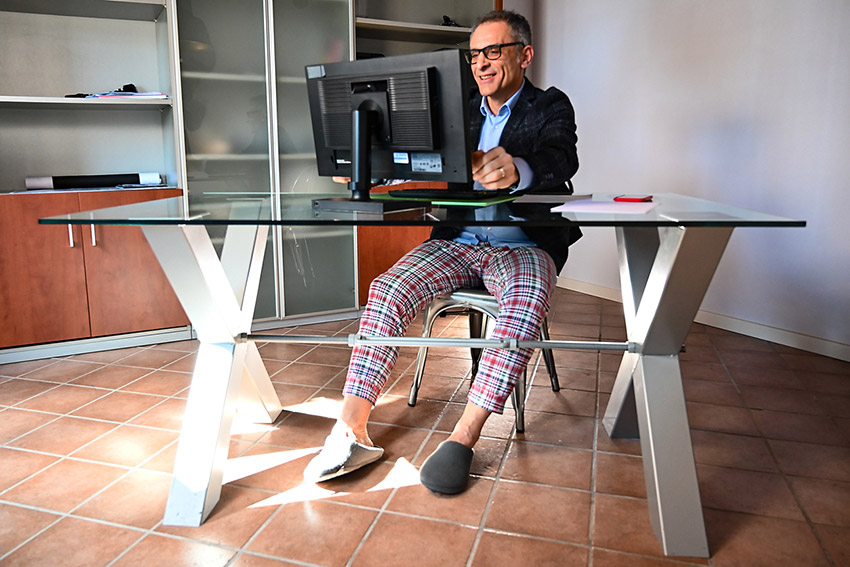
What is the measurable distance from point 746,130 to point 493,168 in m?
1.87

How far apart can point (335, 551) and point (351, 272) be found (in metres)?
2.21

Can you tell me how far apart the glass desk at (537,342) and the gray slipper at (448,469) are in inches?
11.4

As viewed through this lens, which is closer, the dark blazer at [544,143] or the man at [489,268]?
the man at [489,268]

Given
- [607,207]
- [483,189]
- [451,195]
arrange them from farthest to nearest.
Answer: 1. [483,189]
2. [451,195]
3. [607,207]

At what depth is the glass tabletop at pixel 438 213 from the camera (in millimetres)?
1286

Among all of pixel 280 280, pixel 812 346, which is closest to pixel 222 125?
pixel 280 280

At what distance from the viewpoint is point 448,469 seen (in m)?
1.74

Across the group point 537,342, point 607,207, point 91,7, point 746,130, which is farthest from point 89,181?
point 746,130

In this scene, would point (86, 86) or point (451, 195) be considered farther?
point (86, 86)

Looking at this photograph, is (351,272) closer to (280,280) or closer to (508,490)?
(280,280)

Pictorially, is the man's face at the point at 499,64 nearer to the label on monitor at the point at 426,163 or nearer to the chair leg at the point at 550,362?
the label on monitor at the point at 426,163

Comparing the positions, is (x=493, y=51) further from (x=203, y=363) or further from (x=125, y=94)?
(x=125, y=94)

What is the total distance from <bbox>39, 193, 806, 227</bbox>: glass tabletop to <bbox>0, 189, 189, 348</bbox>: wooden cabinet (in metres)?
1.29

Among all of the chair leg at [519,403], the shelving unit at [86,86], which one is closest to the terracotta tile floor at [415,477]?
the chair leg at [519,403]
